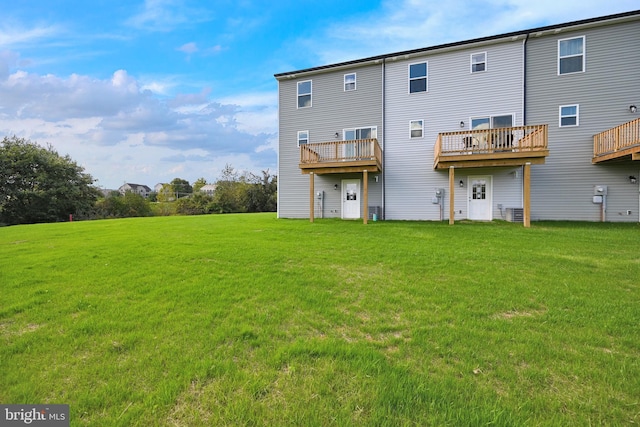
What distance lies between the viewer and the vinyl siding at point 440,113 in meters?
12.7

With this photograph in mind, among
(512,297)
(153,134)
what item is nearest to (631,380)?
(512,297)

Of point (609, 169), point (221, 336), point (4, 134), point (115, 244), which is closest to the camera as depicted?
point (221, 336)

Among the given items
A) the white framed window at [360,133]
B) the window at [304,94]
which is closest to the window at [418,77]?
the white framed window at [360,133]

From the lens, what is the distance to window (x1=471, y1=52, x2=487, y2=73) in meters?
13.0

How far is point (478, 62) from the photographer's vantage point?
1314 centimetres

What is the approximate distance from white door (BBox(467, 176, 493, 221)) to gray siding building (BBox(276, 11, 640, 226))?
0.05 meters

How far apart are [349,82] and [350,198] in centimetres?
633

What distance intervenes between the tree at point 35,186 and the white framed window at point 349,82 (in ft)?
96.2

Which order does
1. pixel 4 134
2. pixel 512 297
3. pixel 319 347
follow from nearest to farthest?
pixel 319 347 → pixel 512 297 → pixel 4 134

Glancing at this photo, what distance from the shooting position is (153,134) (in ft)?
98.4

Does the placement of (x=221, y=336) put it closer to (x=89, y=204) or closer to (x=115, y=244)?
(x=115, y=244)

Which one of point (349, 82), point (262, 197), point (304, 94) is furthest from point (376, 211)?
point (262, 197)

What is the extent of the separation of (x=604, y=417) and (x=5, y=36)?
16.1 meters

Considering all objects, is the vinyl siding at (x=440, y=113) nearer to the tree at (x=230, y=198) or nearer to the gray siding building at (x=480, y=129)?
the gray siding building at (x=480, y=129)
